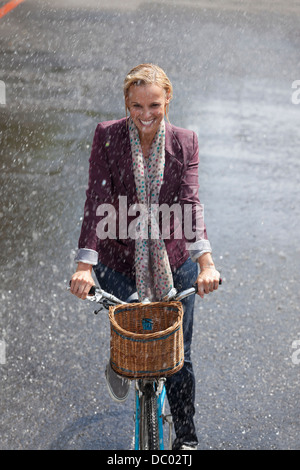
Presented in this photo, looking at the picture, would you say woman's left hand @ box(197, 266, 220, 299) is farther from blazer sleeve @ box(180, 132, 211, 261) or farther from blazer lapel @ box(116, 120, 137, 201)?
blazer lapel @ box(116, 120, 137, 201)

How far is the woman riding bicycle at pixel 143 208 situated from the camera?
12.4ft

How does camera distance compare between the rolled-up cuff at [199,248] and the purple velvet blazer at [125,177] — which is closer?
the rolled-up cuff at [199,248]

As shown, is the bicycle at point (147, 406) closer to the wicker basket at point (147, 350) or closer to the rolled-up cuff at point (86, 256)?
the wicker basket at point (147, 350)

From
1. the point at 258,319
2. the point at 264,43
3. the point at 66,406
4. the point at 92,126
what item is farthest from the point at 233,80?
the point at 66,406

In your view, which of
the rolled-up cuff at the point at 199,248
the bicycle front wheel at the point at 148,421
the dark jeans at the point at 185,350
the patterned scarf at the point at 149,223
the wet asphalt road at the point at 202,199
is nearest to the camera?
the bicycle front wheel at the point at 148,421

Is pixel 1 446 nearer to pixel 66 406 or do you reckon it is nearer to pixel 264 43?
pixel 66 406

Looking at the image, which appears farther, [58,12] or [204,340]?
[58,12]

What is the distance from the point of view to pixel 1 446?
4.63 metres

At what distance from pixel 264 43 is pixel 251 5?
423 cm

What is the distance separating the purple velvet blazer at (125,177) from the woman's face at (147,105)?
21 centimetres

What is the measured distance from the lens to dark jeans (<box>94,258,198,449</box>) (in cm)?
409

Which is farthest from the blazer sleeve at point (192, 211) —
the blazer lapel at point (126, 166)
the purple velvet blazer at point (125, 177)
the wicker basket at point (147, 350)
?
the wicker basket at point (147, 350)

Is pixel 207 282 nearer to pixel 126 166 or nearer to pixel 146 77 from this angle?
pixel 126 166

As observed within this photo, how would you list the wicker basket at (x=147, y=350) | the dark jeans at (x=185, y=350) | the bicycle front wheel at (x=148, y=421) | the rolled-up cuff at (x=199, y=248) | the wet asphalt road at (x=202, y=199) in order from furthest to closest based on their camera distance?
the wet asphalt road at (x=202, y=199)
the dark jeans at (x=185, y=350)
the rolled-up cuff at (x=199, y=248)
the bicycle front wheel at (x=148, y=421)
the wicker basket at (x=147, y=350)
